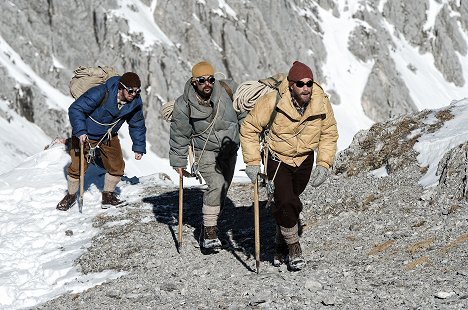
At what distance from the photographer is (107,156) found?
46.5ft

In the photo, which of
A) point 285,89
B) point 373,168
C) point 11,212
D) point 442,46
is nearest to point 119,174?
point 11,212

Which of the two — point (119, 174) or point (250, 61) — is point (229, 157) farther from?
point (250, 61)

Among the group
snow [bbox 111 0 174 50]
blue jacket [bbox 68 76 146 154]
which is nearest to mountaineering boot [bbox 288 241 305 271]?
blue jacket [bbox 68 76 146 154]

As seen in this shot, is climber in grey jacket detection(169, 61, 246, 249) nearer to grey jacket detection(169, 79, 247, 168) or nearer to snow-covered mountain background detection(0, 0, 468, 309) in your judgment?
grey jacket detection(169, 79, 247, 168)

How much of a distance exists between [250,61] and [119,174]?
259 ft

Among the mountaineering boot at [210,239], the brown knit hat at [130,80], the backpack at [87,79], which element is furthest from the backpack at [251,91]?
the backpack at [87,79]

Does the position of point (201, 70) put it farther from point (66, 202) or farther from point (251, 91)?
point (66, 202)

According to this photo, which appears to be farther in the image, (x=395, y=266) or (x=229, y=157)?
(x=229, y=157)

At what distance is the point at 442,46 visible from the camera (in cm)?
12088

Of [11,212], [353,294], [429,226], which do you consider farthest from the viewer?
[11,212]

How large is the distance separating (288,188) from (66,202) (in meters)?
7.53

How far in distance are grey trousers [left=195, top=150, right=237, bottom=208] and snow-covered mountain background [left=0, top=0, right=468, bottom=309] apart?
2013mm

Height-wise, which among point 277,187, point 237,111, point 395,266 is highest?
point 237,111

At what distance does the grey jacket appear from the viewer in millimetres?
10141
